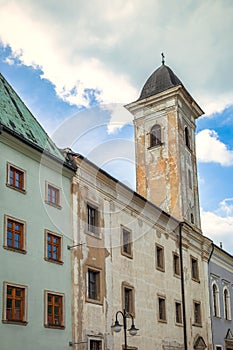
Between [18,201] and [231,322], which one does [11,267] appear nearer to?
[18,201]

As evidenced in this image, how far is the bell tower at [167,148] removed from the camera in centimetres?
3928

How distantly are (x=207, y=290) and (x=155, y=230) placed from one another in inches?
349

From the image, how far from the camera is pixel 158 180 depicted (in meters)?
40.0

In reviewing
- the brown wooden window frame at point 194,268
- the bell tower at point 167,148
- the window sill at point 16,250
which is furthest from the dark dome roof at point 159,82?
the window sill at point 16,250

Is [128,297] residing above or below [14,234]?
below

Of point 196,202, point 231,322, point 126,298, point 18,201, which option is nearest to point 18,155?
point 18,201

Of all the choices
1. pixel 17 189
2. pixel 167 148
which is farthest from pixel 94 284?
pixel 167 148

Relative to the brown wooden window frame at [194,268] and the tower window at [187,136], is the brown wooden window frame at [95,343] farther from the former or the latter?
the tower window at [187,136]

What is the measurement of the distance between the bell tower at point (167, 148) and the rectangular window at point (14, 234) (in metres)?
18.7

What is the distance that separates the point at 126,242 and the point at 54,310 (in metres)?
7.87

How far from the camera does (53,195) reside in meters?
23.6

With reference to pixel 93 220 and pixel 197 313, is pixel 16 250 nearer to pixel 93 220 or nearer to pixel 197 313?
pixel 93 220

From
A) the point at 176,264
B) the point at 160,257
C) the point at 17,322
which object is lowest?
the point at 17,322

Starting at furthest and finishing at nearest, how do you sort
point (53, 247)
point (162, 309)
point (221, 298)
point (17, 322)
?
point (221, 298) < point (162, 309) < point (53, 247) < point (17, 322)
